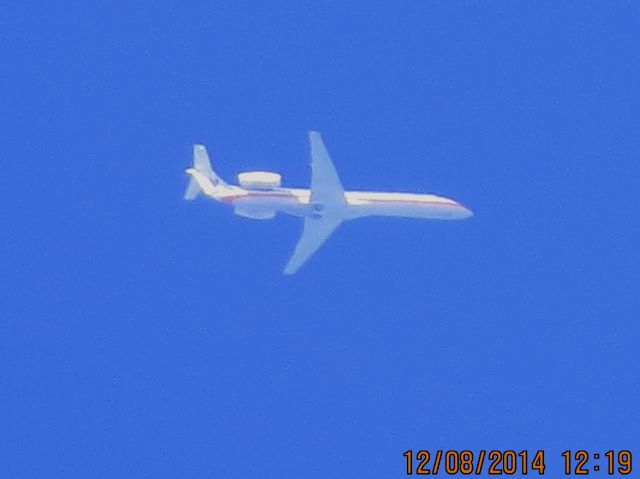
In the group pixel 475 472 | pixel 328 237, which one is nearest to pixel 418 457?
pixel 475 472

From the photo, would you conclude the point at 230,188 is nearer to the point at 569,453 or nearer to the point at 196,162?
the point at 196,162

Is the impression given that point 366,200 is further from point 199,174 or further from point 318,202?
point 199,174

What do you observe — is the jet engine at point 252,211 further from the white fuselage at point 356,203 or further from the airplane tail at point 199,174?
the airplane tail at point 199,174

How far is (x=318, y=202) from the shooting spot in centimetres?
4853

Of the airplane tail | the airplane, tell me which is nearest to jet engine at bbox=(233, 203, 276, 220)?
the airplane

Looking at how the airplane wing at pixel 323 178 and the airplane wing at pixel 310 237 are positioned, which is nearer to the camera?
the airplane wing at pixel 323 178

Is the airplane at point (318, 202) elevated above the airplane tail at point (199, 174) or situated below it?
below

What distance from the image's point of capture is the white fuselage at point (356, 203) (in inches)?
1902

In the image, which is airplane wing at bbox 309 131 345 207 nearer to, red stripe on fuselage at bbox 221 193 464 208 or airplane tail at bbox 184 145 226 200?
red stripe on fuselage at bbox 221 193 464 208

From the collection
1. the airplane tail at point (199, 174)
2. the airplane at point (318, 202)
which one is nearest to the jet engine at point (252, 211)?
the airplane at point (318, 202)

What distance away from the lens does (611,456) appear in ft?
158

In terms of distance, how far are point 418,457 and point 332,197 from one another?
550 cm

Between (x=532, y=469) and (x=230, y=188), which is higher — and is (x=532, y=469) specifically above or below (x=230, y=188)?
below

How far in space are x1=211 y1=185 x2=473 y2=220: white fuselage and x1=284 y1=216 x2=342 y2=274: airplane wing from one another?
279 millimetres
